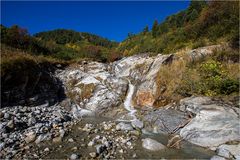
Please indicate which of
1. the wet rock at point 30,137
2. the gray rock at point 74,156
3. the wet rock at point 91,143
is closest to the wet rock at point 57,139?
the wet rock at point 30,137

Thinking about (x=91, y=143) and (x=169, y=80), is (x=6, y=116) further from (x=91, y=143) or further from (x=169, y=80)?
(x=169, y=80)

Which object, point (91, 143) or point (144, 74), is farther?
point (144, 74)

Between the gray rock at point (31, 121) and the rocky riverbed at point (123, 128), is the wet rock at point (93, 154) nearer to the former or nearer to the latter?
the rocky riverbed at point (123, 128)

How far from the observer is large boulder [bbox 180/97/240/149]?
32.4 feet

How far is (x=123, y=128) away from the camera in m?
11.8

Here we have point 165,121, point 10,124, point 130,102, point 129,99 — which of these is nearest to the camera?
point 10,124

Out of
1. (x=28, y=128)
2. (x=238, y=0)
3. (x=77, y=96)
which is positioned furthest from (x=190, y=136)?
(x=238, y=0)

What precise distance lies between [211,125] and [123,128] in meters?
4.09

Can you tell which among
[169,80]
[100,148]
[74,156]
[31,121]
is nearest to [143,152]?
[100,148]

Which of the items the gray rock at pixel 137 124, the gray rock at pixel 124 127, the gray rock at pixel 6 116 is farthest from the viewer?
the gray rock at pixel 137 124

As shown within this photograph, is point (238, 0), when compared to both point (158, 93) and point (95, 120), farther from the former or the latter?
point (95, 120)

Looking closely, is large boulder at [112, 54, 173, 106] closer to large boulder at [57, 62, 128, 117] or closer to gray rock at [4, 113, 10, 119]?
large boulder at [57, 62, 128, 117]

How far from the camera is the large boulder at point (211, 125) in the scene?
9891mm

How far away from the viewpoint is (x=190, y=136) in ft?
34.8
